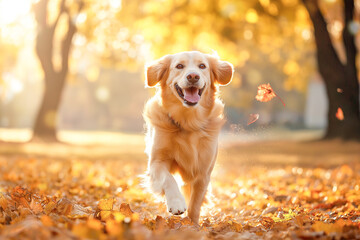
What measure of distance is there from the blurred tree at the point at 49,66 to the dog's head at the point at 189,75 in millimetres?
14599

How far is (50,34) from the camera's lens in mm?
18156

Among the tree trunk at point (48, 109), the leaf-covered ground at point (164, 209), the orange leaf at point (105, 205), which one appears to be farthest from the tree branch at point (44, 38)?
the orange leaf at point (105, 205)

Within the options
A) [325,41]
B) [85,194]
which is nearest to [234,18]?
[325,41]

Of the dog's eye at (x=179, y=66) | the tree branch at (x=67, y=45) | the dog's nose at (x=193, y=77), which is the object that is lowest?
the dog's nose at (x=193, y=77)

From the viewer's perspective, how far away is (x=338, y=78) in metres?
14.7

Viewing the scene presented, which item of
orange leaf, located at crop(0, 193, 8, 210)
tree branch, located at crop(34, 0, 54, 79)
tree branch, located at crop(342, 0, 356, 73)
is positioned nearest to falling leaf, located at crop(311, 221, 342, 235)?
orange leaf, located at crop(0, 193, 8, 210)

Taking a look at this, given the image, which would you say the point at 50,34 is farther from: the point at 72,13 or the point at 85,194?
the point at 85,194

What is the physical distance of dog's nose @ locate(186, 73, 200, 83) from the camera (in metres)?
4.32

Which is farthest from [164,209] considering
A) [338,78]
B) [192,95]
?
[338,78]

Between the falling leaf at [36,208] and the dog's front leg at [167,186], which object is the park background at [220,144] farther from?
the dog's front leg at [167,186]

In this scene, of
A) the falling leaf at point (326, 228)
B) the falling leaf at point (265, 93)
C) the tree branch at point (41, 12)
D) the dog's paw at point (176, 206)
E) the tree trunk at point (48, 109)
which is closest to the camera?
the falling leaf at point (326, 228)

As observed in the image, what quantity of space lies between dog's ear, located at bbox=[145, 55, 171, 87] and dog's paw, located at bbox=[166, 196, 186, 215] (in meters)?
1.59

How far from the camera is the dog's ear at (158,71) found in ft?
15.9

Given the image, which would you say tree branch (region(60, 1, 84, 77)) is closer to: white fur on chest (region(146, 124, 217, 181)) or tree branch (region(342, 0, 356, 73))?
tree branch (region(342, 0, 356, 73))
